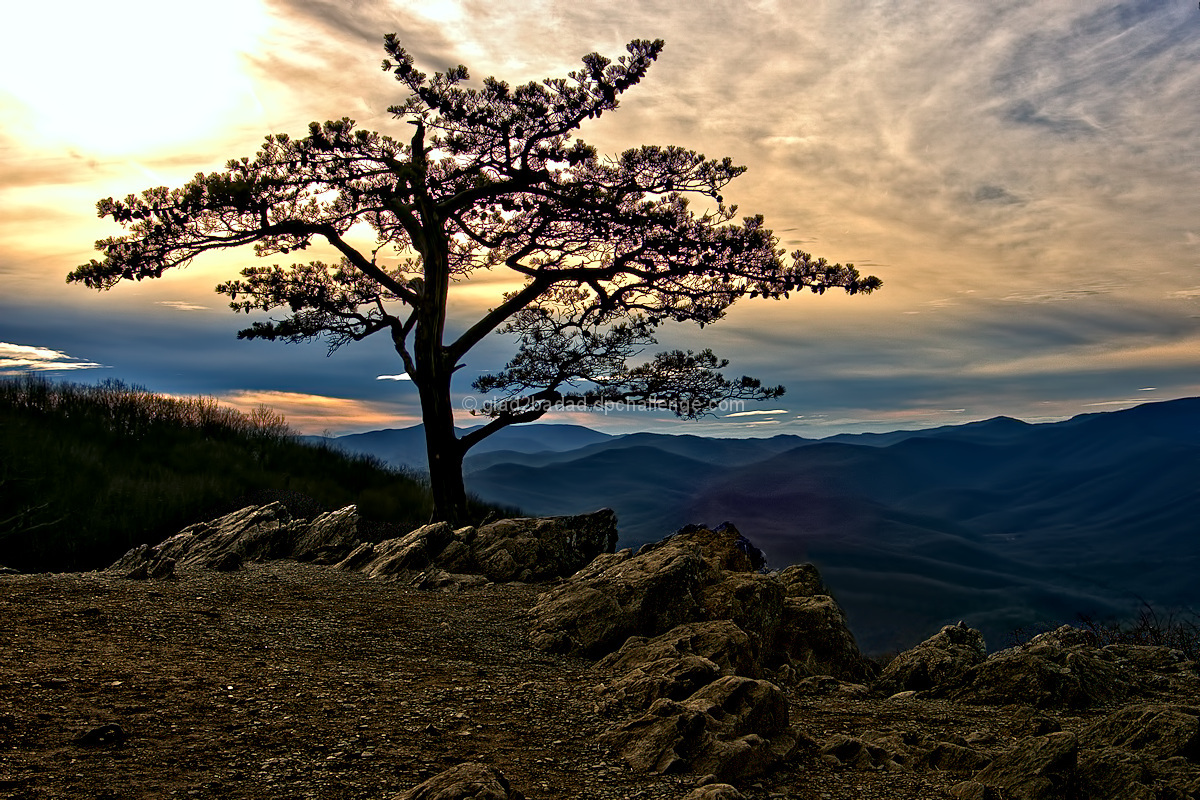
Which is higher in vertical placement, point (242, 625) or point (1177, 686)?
point (242, 625)

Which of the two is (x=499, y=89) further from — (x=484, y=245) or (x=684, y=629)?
(x=684, y=629)

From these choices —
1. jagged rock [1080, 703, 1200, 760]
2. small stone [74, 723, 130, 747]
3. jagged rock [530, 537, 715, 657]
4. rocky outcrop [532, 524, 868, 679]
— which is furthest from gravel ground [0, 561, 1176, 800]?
jagged rock [1080, 703, 1200, 760]

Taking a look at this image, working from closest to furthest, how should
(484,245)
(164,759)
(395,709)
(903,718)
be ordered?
(164,759), (395,709), (903,718), (484,245)

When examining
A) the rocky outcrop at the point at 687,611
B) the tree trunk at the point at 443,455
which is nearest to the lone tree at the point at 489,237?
the tree trunk at the point at 443,455

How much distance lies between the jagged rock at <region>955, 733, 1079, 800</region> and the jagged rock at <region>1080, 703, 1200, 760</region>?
0.84 m

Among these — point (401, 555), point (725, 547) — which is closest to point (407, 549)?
point (401, 555)

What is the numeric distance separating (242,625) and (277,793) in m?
4.66

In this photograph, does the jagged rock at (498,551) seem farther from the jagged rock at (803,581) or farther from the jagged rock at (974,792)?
the jagged rock at (974,792)

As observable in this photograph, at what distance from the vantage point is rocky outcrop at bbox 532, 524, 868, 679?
29.9 feet

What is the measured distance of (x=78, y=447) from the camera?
20.1m

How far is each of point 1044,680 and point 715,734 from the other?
5102mm

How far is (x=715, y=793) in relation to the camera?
14.6 ft

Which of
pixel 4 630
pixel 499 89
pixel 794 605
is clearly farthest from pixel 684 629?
pixel 499 89

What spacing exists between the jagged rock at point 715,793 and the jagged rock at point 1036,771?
190 centimetres
